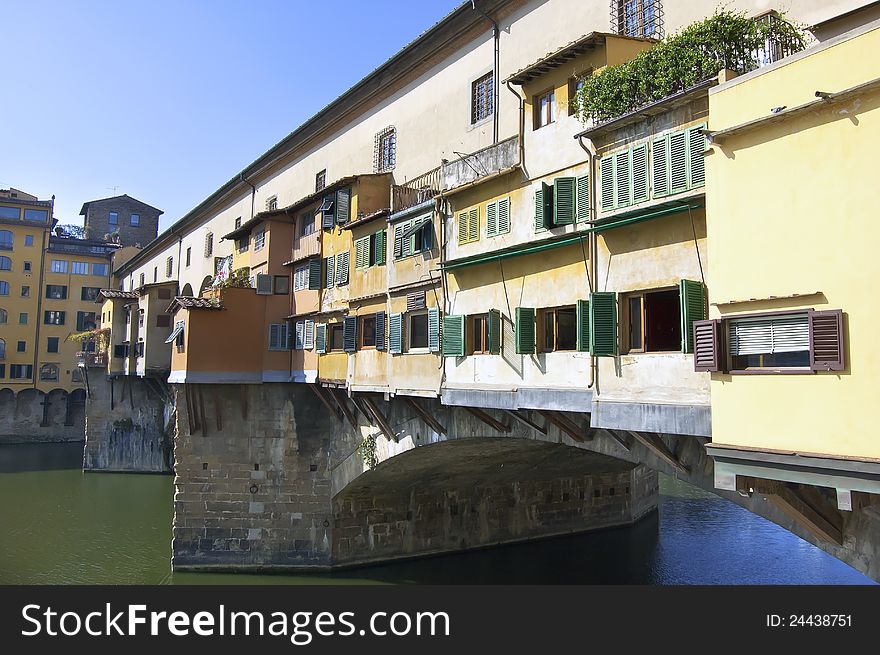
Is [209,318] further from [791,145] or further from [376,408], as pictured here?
[791,145]

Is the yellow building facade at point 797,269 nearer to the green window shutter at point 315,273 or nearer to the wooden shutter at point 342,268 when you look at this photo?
the wooden shutter at point 342,268

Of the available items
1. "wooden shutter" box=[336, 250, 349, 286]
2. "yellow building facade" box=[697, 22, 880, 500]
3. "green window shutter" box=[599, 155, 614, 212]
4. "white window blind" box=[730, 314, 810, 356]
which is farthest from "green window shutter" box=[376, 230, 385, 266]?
"white window blind" box=[730, 314, 810, 356]

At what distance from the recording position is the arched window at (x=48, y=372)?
60125mm

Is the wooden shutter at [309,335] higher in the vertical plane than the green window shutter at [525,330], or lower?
higher

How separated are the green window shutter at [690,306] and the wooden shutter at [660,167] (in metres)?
Result: 1.51

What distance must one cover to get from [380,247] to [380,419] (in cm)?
503

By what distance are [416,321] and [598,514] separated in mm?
16807

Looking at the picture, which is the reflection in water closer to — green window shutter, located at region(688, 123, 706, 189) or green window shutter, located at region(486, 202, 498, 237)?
green window shutter, located at region(486, 202, 498, 237)

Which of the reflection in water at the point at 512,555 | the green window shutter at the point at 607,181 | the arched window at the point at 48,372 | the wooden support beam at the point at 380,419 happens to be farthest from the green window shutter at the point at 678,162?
the arched window at the point at 48,372

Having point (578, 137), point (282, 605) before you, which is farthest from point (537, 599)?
point (578, 137)

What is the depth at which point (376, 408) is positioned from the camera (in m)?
21.1

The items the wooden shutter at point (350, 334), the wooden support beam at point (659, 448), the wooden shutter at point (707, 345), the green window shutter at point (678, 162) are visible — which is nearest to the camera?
the wooden shutter at point (707, 345)

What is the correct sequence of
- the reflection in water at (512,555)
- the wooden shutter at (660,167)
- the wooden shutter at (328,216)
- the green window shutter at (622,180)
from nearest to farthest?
the wooden shutter at (660,167), the green window shutter at (622,180), the wooden shutter at (328,216), the reflection in water at (512,555)

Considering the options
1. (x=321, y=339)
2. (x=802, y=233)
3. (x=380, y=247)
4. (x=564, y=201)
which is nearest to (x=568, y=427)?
(x=564, y=201)
